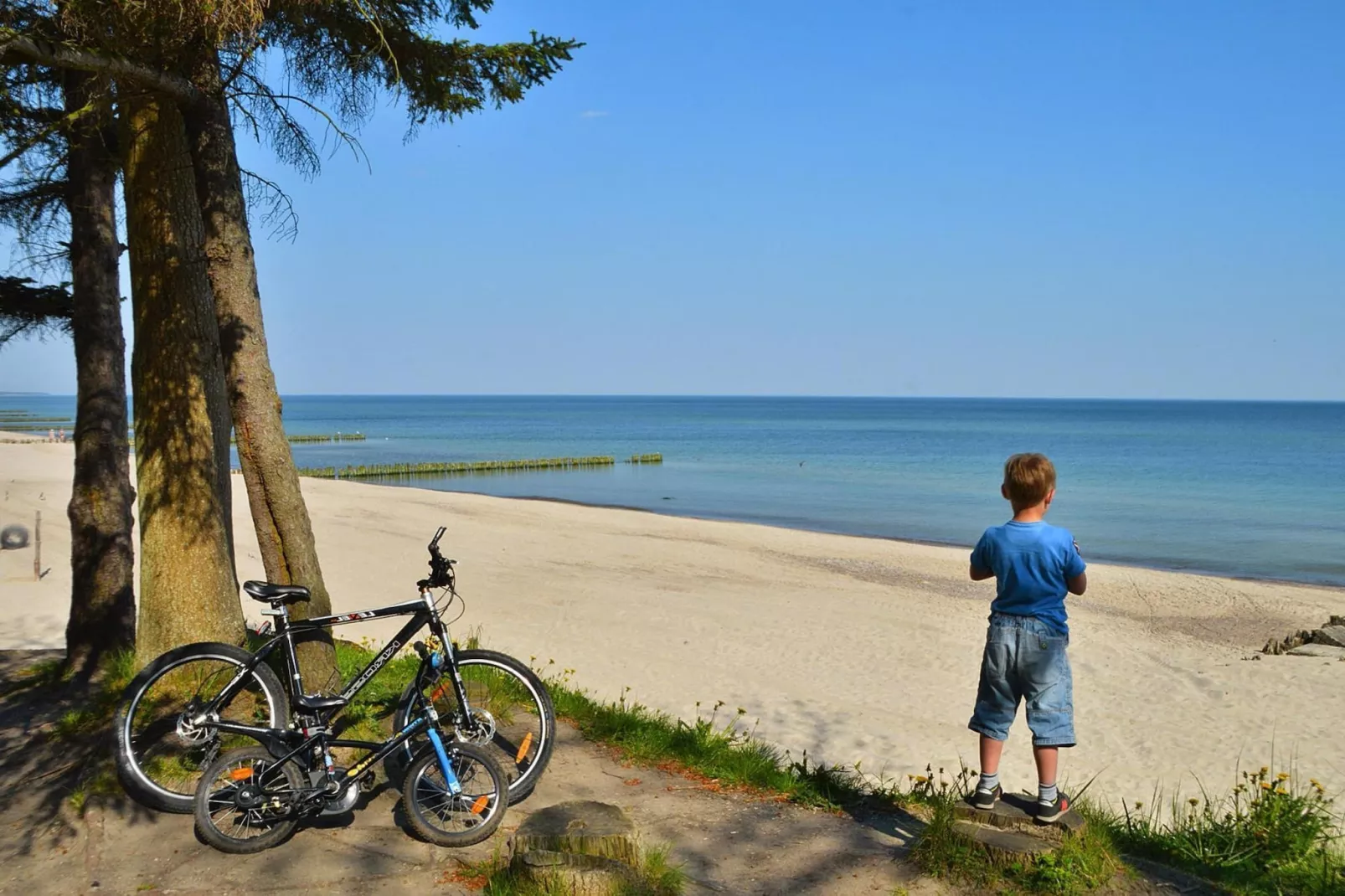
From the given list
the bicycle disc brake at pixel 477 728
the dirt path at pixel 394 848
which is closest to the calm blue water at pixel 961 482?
the dirt path at pixel 394 848

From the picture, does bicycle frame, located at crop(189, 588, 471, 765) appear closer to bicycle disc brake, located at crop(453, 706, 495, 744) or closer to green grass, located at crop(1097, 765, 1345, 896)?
→ bicycle disc brake, located at crop(453, 706, 495, 744)

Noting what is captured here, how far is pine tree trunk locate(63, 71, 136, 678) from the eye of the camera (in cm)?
786

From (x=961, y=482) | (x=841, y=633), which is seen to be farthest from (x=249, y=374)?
(x=961, y=482)

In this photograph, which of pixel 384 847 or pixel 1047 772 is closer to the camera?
pixel 1047 772

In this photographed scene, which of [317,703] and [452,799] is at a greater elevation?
[317,703]

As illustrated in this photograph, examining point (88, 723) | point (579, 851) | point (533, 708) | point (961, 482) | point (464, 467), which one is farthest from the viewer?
point (464, 467)

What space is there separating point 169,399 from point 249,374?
2.39ft

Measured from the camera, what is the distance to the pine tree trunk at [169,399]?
20.4ft

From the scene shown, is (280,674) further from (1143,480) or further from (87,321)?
(1143,480)

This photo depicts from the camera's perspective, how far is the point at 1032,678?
4.68m

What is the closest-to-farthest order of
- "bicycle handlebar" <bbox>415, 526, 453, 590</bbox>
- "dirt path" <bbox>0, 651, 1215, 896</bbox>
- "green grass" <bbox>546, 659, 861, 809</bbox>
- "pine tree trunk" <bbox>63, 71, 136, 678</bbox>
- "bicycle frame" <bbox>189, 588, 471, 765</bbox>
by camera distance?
1. "dirt path" <bbox>0, 651, 1215, 896</bbox>
2. "bicycle frame" <bbox>189, 588, 471, 765</bbox>
3. "bicycle handlebar" <bbox>415, 526, 453, 590</bbox>
4. "green grass" <bbox>546, 659, 861, 809</bbox>
5. "pine tree trunk" <bbox>63, 71, 136, 678</bbox>

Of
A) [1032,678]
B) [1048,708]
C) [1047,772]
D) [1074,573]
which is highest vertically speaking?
[1074,573]

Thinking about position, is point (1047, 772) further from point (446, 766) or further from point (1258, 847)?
point (446, 766)

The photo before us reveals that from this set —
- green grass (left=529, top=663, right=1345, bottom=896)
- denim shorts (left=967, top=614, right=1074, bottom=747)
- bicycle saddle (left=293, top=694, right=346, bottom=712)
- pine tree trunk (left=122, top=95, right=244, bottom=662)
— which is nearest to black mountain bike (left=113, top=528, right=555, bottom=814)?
bicycle saddle (left=293, top=694, right=346, bottom=712)
